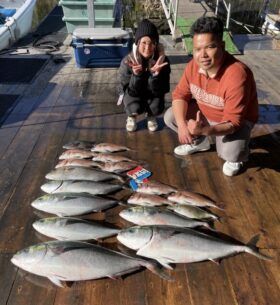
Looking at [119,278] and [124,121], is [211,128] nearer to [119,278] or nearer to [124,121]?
[119,278]

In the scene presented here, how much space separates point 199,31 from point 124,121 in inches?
85.6

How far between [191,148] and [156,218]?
4.75ft

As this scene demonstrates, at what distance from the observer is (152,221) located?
2781 millimetres

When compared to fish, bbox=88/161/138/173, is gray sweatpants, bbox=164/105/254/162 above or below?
above

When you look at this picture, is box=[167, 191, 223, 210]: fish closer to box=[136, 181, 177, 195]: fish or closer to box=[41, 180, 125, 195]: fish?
box=[136, 181, 177, 195]: fish

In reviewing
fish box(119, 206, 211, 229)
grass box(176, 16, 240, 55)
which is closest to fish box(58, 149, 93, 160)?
fish box(119, 206, 211, 229)

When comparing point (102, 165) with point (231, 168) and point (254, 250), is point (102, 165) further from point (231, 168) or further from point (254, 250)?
point (254, 250)

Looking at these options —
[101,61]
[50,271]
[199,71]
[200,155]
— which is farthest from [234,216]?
[101,61]

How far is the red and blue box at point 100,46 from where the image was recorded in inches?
258

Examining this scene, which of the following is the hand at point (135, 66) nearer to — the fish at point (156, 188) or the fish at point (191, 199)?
the fish at point (156, 188)

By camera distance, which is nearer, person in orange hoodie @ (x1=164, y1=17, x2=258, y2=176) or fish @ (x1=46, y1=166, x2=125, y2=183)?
person in orange hoodie @ (x1=164, y1=17, x2=258, y2=176)

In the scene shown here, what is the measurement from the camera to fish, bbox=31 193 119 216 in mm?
2938

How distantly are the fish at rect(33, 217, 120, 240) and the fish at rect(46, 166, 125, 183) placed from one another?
0.69m

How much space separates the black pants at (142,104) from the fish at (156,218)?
1.94 m
